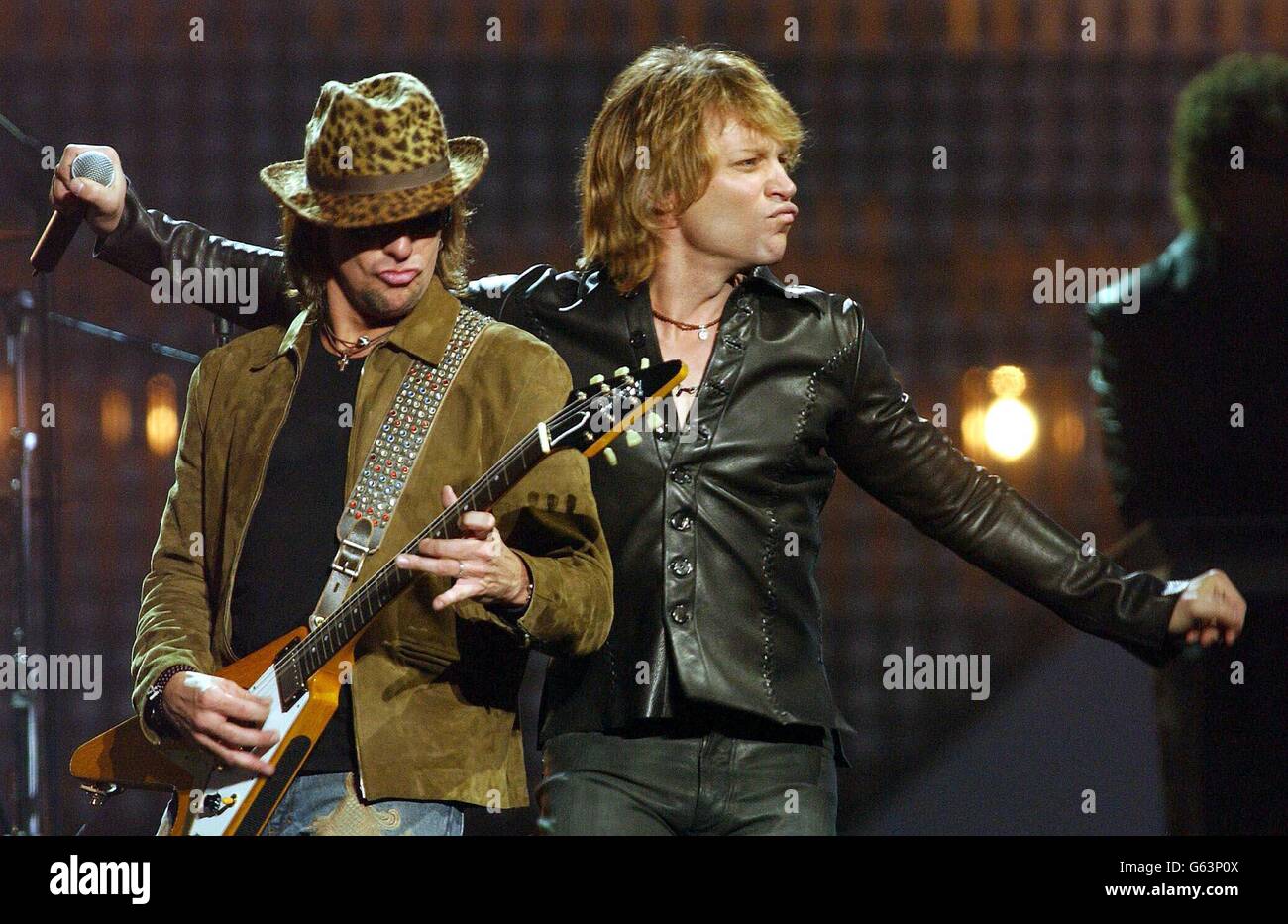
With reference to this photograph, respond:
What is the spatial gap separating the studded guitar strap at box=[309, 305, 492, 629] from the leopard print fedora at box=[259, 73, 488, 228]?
23cm

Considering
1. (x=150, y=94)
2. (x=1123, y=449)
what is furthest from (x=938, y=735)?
(x=150, y=94)

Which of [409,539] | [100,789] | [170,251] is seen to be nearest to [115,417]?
[170,251]

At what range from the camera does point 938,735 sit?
3855 millimetres

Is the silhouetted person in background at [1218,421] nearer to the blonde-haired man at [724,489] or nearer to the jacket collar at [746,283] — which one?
the blonde-haired man at [724,489]

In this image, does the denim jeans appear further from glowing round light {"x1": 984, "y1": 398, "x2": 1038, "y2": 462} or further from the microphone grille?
glowing round light {"x1": 984, "y1": 398, "x2": 1038, "y2": 462}

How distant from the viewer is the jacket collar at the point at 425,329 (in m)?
2.42

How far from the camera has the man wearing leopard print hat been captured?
7.54ft

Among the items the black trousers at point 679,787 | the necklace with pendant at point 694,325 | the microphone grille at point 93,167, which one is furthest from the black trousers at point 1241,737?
the microphone grille at point 93,167

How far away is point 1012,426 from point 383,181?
1.88m

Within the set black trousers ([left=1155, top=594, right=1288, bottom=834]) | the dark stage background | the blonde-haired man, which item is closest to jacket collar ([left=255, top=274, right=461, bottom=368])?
the blonde-haired man

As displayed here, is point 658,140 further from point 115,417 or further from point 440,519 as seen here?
point 115,417

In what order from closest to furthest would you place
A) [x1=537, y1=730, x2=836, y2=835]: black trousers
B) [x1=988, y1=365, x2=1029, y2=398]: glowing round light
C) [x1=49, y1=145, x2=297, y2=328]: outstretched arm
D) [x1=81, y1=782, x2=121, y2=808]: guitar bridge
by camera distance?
[x1=537, y1=730, x2=836, y2=835]: black trousers → [x1=81, y1=782, x2=121, y2=808]: guitar bridge → [x1=49, y1=145, x2=297, y2=328]: outstretched arm → [x1=988, y1=365, x2=1029, y2=398]: glowing round light

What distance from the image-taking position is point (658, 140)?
267cm

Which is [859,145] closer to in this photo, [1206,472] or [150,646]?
[1206,472]
